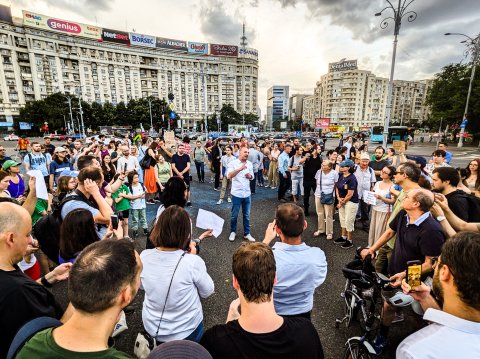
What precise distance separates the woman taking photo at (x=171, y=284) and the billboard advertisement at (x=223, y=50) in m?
119

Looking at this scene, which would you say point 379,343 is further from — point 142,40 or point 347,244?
point 142,40

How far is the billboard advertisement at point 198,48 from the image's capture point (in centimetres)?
10188

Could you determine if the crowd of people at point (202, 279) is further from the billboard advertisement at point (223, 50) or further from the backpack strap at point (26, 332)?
the billboard advertisement at point (223, 50)

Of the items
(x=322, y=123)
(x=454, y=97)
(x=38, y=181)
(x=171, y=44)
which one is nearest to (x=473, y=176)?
(x=38, y=181)

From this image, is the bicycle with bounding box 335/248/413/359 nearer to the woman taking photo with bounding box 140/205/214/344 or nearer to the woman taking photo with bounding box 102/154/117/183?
the woman taking photo with bounding box 140/205/214/344

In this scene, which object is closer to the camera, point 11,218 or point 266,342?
point 266,342

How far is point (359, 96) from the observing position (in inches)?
4400

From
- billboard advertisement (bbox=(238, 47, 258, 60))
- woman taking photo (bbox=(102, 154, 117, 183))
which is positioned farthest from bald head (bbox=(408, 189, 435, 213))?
billboard advertisement (bbox=(238, 47, 258, 60))

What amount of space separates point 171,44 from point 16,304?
4608 inches

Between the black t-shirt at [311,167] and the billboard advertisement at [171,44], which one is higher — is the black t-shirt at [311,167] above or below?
below

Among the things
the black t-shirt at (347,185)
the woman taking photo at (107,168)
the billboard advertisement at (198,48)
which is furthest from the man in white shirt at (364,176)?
the billboard advertisement at (198,48)

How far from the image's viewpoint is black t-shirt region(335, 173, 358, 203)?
16.9ft

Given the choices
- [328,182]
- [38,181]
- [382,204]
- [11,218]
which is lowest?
[382,204]

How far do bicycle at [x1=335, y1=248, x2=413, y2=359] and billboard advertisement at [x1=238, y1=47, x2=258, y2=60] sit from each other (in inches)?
4822
